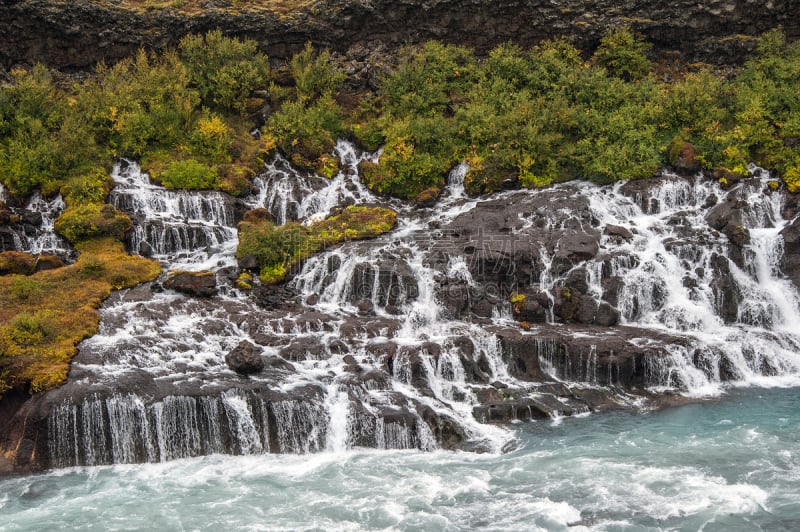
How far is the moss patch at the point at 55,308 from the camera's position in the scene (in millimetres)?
19125

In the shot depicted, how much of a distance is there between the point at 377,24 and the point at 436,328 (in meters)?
23.4

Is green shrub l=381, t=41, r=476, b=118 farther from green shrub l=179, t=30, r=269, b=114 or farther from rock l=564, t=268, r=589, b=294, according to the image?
rock l=564, t=268, r=589, b=294

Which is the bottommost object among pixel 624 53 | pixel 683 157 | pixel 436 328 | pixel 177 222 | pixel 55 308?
pixel 436 328

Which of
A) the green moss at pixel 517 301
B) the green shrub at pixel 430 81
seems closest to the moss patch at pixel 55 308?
the green moss at pixel 517 301

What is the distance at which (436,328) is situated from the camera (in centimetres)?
2381

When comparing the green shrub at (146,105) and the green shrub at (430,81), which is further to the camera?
the green shrub at (430,81)

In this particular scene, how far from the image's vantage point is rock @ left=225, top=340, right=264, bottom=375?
20219mm

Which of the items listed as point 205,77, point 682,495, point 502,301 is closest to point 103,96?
point 205,77

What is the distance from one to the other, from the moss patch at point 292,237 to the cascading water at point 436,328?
2.11ft

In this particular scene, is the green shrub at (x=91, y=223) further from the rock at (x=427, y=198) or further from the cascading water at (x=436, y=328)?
the rock at (x=427, y=198)

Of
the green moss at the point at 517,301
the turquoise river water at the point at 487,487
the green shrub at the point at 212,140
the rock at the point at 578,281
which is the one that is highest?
Result: the green shrub at the point at 212,140

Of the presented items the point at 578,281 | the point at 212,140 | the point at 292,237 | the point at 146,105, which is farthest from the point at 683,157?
the point at 146,105

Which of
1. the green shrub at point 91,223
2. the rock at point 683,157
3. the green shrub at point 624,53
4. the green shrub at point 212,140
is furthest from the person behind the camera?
the green shrub at point 624,53

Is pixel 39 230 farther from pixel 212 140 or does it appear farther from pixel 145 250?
pixel 212 140
